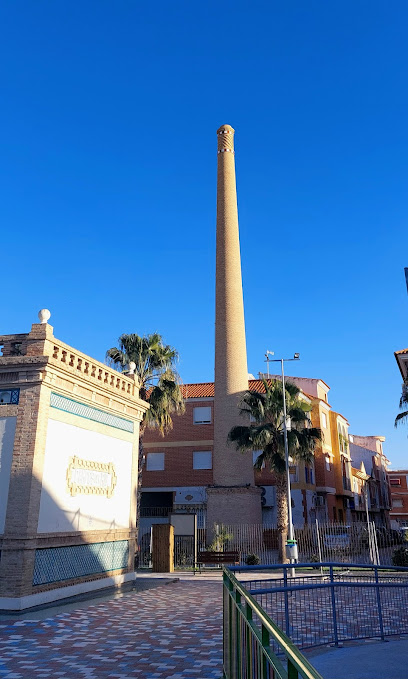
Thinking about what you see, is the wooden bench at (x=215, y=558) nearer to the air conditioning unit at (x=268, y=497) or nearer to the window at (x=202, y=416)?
the air conditioning unit at (x=268, y=497)

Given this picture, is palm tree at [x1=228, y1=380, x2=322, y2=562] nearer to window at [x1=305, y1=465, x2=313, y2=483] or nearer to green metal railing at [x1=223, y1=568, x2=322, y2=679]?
window at [x1=305, y1=465, x2=313, y2=483]

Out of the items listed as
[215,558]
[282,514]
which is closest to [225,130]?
[282,514]

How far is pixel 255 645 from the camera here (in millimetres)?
3557

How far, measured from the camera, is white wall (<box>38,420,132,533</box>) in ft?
40.7

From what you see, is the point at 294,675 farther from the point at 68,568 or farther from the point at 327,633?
the point at 68,568

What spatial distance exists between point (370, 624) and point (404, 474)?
71234mm

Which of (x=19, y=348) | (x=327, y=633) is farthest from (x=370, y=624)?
(x=19, y=348)

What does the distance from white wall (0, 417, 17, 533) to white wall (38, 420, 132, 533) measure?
0.75 m

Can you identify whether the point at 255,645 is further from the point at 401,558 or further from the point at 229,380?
the point at 229,380

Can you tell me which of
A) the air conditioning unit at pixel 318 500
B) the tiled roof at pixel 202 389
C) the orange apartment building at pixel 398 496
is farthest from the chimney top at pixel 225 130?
the orange apartment building at pixel 398 496

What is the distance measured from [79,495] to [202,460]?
24987 mm

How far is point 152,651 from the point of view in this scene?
7.98 m

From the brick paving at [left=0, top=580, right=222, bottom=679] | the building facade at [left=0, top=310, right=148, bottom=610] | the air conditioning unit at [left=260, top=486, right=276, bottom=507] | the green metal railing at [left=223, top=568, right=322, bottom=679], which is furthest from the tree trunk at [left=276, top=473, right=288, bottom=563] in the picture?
the green metal railing at [left=223, top=568, right=322, bottom=679]

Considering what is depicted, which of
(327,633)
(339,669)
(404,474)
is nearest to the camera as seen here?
(339,669)
